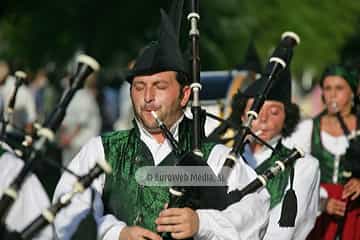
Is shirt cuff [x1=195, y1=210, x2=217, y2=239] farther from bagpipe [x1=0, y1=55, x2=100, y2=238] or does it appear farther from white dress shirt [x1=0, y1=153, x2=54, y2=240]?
white dress shirt [x1=0, y1=153, x2=54, y2=240]

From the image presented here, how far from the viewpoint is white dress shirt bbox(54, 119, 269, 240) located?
7172 mm

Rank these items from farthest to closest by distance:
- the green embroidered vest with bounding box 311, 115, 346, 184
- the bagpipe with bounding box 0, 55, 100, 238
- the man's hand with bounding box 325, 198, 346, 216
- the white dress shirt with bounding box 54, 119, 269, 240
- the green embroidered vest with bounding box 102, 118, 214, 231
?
the green embroidered vest with bounding box 311, 115, 346, 184, the man's hand with bounding box 325, 198, 346, 216, the green embroidered vest with bounding box 102, 118, 214, 231, the white dress shirt with bounding box 54, 119, 269, 240, the bagpipe with bounding box 0, 55, 100, 238

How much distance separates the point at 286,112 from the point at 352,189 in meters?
0.78

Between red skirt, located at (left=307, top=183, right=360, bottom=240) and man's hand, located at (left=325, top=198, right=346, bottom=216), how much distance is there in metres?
0.05

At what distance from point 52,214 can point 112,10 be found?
22.3 m

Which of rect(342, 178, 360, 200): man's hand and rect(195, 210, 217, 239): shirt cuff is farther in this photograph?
rect(342, 178, 360, 200): man's hand

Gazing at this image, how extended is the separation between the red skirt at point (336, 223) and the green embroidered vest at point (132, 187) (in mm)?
3351

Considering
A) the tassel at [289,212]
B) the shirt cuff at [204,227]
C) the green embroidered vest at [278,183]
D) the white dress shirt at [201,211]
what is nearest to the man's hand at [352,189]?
the green embroidered vest at [278,183]

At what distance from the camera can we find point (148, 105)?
7262mm

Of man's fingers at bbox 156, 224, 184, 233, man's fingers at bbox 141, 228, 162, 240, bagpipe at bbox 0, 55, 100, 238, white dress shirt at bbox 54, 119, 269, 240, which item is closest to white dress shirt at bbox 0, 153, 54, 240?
white dress shirt at bbox 54, 119, 269, 240

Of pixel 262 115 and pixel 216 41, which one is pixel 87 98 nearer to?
pixel 262 115

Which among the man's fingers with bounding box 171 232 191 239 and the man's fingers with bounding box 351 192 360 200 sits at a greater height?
the man's fingers with bounding box 351 192 360 200

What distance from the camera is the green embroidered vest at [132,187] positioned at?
24.1 feet

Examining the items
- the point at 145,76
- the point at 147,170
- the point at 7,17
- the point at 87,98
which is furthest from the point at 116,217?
the point at 7,17
